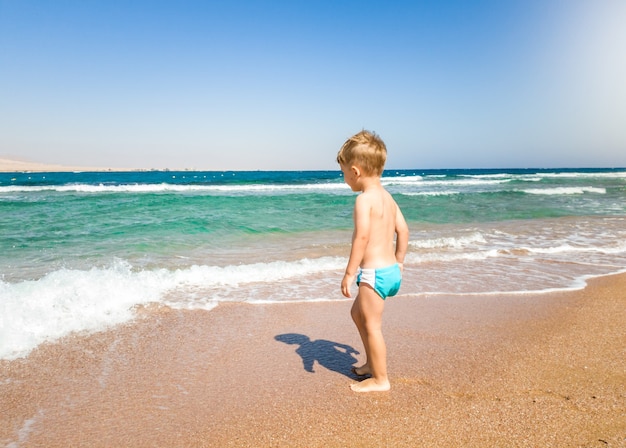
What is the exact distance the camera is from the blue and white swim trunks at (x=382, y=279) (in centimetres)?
269

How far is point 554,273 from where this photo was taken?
632 cm

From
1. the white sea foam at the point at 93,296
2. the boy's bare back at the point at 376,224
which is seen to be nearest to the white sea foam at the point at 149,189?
the white sea foam at the point at 93,296

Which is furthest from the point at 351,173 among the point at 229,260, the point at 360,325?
the point at 229,260

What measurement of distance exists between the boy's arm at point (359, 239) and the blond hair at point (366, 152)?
0.25 m

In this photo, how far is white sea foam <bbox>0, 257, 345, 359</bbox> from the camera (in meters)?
3.70

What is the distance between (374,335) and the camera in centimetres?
272

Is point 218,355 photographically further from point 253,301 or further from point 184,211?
point 184,211

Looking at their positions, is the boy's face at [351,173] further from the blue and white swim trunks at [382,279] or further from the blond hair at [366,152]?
the blue and white swim trunks at [382,279]

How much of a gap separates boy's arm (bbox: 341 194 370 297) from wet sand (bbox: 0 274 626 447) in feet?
2.62

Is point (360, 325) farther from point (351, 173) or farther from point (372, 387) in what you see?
point (351, 173)

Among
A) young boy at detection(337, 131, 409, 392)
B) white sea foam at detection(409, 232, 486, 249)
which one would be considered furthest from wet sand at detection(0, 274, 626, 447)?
white sea foam at detection(409, 232, 486, 249)

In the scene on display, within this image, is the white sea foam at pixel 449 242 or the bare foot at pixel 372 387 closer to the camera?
the bare foot at pixel 372 387

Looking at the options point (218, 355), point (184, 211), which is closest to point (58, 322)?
point (218, 355)

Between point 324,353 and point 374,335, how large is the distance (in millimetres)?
826
